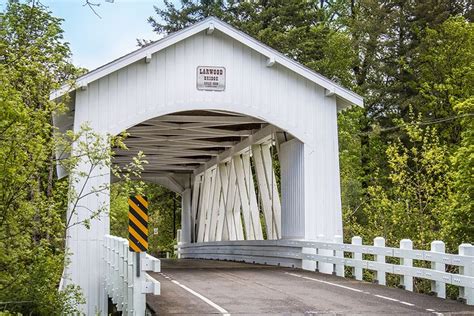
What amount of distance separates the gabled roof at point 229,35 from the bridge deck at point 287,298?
15.3 ft

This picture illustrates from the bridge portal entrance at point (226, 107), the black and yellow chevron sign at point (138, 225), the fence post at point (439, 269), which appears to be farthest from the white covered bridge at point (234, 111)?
the black and yellow chevron sign at point (138, 225)

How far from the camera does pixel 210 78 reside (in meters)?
16.5

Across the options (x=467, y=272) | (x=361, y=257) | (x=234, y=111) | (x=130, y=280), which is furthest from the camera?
(x=234, y=111)

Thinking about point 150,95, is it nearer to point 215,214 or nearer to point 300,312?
point 300,312

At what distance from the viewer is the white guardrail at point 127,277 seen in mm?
8914

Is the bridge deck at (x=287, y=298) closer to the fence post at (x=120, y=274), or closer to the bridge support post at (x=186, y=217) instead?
the fence post at (x=120, y=274)

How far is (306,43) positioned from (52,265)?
2458 centimetres

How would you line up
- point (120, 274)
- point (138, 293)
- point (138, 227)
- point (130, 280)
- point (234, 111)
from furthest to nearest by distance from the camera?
point (234, 111) → point (120, 274) → point (130, 280) → point (138, 227) → point (138, 293)

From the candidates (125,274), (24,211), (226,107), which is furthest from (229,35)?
(125,274)

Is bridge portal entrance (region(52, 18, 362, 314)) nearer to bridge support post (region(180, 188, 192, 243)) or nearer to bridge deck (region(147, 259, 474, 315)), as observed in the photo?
bridge deck (region(147, 259, 474, 315))

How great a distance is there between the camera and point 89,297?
578 inches

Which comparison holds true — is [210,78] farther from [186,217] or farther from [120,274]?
[186,217]

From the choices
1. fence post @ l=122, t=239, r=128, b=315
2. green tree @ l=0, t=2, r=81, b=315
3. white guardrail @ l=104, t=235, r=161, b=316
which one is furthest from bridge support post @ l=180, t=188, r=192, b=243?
fence post @ l=122, t=239, r=128, b=315

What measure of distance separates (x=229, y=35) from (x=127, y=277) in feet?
25.8
